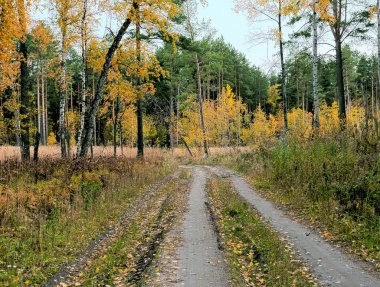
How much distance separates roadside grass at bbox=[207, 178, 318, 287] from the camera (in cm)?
507

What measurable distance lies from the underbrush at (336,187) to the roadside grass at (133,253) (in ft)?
11.8

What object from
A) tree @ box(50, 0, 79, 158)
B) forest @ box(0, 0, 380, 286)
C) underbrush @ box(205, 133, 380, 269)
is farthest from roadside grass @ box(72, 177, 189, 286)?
tree @ box(50, 0, 79, 158)

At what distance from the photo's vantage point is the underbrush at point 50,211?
5.45 meters

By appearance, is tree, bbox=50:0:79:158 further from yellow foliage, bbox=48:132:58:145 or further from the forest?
yellow foliage, bbox=48:132:58:145

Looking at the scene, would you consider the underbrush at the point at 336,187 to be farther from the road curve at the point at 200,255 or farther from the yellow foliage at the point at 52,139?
the yellow foliage at the point at 52,139

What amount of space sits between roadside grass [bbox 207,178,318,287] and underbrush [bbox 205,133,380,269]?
1.24m

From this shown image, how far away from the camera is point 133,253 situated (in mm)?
6320

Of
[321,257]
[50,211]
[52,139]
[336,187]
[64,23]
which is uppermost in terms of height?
[64,23]

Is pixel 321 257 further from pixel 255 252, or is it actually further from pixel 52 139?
pixel 52 139

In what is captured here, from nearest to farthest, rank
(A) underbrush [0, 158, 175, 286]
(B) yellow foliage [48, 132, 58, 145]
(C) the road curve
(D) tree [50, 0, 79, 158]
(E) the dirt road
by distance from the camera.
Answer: (E) the dirt road
(C) the road curve
(A) underbrush [0, 158, 175, 286]
(D) tree [50, 0, 79, 158]
(B) yellow foliage [48, 132, 58, 145]

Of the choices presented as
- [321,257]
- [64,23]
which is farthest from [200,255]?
[64,23]

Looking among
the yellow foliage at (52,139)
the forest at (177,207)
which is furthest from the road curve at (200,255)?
the yellow foliage at (52,139)

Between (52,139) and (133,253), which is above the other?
(52,139)

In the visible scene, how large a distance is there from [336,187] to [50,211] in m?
7.10
